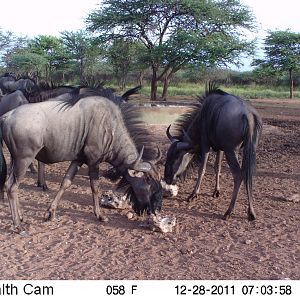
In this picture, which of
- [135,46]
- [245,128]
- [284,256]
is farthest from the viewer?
[135,46]

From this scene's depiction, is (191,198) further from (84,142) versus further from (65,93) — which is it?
(65,93)

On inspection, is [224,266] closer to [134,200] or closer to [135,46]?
[134,200]

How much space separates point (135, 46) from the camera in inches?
1275

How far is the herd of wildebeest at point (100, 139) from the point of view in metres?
5.28

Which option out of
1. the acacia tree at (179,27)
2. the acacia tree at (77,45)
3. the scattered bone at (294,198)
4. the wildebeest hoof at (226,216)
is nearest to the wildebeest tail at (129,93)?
the wildebeest hoof at (226,216)

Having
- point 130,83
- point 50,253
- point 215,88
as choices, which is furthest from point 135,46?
point 50,253

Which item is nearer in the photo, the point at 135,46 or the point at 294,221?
the point at 294,221

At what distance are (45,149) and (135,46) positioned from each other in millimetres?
28104

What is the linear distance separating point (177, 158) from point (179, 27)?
2437cm

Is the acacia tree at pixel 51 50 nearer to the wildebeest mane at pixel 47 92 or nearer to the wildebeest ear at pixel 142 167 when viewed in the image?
the wildebeest mane at pixel 47 92

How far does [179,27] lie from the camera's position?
29.7 meters

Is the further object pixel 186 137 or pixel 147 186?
pixel 186 137

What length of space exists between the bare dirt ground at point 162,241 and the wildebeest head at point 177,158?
42 centimetres

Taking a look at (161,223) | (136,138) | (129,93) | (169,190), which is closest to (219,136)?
(136,138)
